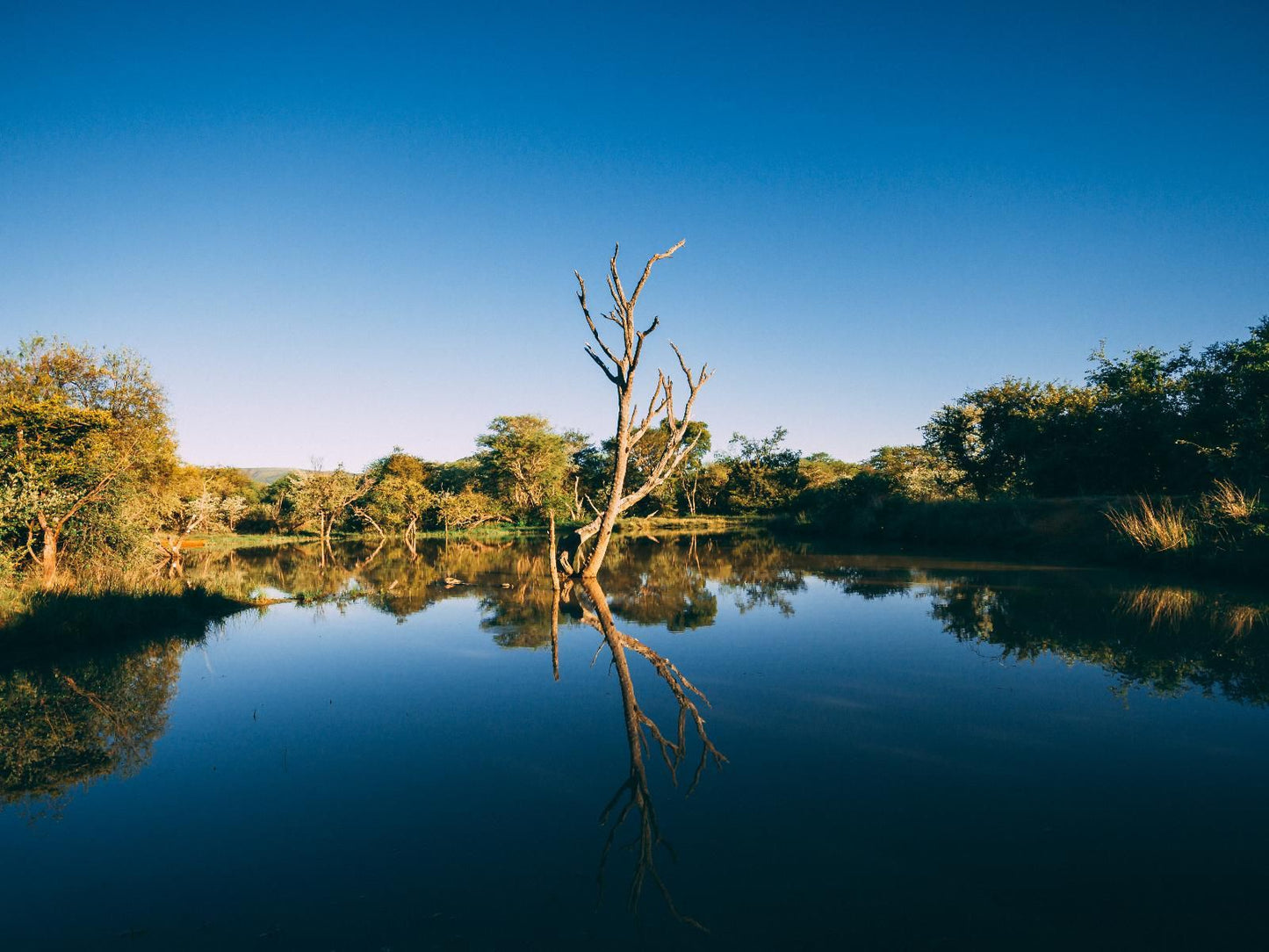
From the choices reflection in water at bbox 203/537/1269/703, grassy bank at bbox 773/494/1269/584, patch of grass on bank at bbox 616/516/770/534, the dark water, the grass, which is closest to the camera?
the dark water

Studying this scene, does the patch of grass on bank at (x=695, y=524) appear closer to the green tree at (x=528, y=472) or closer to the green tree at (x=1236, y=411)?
the green tree at (x=528, y=472)

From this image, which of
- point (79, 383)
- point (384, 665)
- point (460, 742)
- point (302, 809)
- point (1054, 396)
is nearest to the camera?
point (302, 809)

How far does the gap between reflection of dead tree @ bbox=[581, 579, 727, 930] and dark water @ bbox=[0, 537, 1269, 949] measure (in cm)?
3

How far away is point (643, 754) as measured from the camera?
17.8ft

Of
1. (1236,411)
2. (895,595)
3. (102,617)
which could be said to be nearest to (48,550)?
(102,617)

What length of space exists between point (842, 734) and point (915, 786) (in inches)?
45.4

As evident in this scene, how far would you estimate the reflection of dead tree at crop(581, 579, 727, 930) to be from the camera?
12.1 feet

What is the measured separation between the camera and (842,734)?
5812 millimetres

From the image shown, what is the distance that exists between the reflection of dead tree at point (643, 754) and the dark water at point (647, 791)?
0.10 ft

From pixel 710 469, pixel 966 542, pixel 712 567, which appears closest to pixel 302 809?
pixel 712 567

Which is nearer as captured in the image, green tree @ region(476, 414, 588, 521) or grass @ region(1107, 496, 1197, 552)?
grass @ region(1107, 496, 1197, 552)

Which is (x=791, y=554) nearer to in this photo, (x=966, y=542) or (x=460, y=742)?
(x=966, y=542)

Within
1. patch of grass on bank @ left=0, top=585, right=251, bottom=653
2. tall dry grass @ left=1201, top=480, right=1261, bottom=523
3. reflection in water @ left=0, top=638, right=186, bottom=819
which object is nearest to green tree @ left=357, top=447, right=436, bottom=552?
patch of grass on bank @ left=0, top=585, right=251, bottom=653

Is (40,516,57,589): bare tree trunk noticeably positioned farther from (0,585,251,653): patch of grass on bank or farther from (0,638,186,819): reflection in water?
(0,638,186,819): reflection in water
